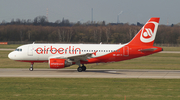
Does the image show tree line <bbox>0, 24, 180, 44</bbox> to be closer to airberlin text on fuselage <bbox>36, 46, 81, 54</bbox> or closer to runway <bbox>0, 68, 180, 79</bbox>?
airberlin text on fuselage <bbox>36, 46, 81, 54</bbox>

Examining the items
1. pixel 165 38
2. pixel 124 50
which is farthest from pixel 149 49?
pixel 165 38

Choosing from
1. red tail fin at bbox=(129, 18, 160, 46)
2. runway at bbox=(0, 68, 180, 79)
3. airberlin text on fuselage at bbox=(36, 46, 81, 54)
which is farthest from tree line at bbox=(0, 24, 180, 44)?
runway at bbox=(0, 68, 180, 79)

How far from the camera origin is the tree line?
4927 inches

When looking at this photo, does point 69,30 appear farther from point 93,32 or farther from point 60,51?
point 60,51

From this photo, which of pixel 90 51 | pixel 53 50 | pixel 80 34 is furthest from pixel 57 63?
pixel 80 34

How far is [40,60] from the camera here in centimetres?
3350
